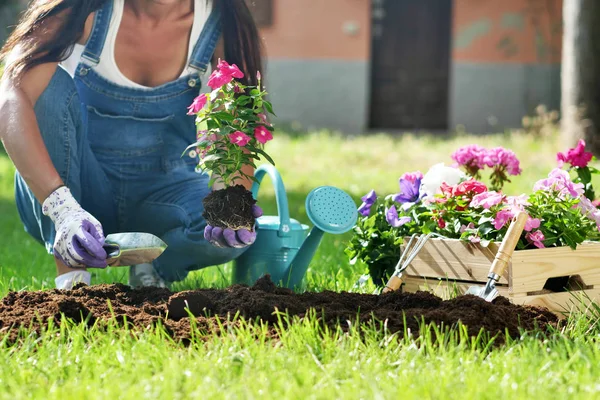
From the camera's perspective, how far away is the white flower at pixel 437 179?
113 inches

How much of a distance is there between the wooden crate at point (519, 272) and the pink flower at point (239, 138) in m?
0.67

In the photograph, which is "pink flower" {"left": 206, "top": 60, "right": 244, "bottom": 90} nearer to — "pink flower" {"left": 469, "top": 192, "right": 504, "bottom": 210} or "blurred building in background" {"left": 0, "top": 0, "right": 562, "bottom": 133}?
"pink flower" {"left": 469, "top": 192, "right": 504, "bottom": 210}

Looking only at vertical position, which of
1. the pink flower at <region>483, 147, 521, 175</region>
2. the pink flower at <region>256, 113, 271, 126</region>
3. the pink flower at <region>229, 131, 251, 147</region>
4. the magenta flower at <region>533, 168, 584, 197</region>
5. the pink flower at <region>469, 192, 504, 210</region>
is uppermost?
the pink flower at <region>256, 113, 271, 126</region>

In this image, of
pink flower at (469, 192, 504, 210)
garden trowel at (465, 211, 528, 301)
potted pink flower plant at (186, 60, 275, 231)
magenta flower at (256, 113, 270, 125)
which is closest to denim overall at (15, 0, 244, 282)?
potted pink flower plant at (186, 60, 275, 231)

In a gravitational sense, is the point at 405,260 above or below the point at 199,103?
below

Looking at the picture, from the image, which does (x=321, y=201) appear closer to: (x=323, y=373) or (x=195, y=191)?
(x=195, y=191)

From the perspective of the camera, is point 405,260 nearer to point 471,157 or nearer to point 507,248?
point 507,248

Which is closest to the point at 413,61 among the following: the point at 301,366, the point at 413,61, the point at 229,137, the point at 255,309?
the point at 413,61

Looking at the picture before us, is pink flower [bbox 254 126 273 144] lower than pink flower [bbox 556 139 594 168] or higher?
higher

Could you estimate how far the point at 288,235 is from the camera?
9.64 feet

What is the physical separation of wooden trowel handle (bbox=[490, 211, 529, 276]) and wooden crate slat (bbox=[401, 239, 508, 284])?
13 cm

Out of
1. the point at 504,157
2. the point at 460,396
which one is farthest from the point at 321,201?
the point at 460,396

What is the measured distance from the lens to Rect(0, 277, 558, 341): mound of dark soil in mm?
2180

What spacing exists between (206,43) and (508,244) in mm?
1257
